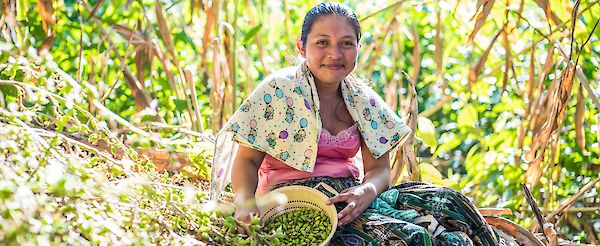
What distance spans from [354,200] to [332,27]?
1.21 ft

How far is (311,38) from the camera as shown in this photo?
1.91 m

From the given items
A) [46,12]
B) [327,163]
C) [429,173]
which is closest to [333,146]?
[327,163]

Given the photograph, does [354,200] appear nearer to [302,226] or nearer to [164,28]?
[302,226]

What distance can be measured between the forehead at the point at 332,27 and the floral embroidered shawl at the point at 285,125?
9cm

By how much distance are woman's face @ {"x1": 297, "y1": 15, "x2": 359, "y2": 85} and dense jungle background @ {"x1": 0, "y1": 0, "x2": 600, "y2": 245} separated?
18 cm

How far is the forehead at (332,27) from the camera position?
1.89m

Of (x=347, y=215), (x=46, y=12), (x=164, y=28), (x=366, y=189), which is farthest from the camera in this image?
(x=164, y=28)

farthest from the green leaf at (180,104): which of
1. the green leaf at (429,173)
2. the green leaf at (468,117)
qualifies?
the green leaf at (468,117)

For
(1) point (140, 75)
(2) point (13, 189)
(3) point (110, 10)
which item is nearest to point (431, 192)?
(2) point (13, 189)

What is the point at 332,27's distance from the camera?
1895 millimetres

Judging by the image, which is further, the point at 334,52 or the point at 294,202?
the point at 334,52

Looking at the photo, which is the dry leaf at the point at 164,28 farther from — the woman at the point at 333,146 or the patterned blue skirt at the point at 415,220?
the patterned blue skirt at the point at 415,220

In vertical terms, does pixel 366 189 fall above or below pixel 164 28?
below

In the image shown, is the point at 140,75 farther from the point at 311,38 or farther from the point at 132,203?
the point at 132,203
